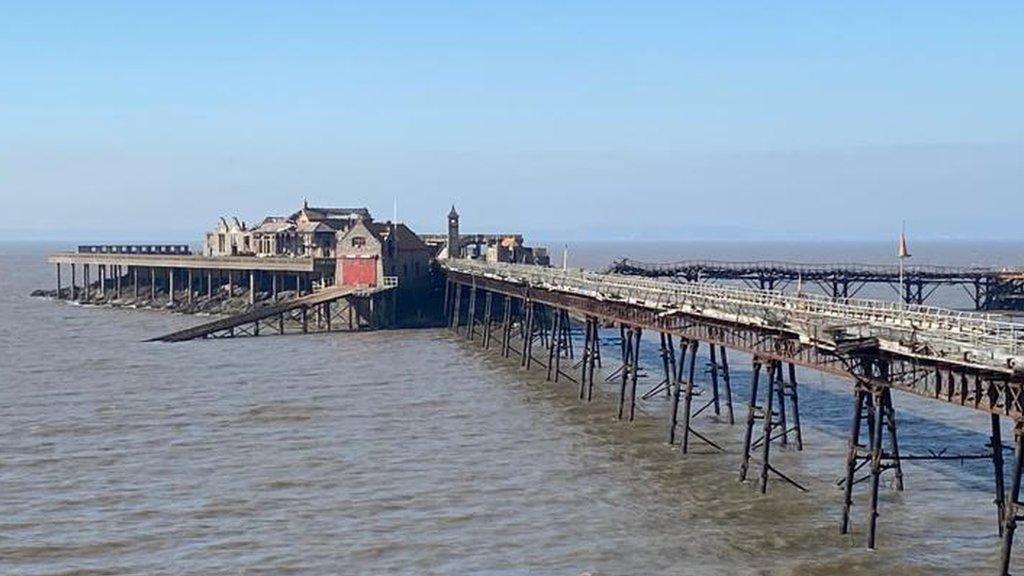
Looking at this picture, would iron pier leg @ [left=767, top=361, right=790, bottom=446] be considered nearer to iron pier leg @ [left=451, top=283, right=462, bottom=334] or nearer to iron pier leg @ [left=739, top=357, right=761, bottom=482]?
iron pier leg @ [left=739, top=357, right=761, bottom=482]

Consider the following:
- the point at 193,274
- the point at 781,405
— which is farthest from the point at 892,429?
the point at 193,274

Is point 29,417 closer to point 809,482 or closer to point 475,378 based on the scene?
point 475,378

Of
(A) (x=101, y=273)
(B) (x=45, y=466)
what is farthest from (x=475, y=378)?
(A) (x=101, y=273)

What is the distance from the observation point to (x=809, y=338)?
33375 mm

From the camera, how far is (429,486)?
3897 centimetres

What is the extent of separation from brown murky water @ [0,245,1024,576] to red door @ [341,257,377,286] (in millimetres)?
32078

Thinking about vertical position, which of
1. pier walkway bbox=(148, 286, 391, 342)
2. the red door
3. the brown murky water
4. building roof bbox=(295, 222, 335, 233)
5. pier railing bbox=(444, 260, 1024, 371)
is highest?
building roof bbox=(295, 222, 335, 233)

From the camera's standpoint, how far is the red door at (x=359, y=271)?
97.0 metres

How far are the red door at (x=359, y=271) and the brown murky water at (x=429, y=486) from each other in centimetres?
3208

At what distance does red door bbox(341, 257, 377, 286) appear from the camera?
97000 millimetres

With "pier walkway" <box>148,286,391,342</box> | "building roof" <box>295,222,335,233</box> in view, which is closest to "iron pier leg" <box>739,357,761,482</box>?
"pier walkway" <box>148,286,391,342</box>

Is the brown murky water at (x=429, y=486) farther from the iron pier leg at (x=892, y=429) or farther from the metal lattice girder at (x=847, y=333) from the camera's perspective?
the metal lattice girder at (x=847, y=333)

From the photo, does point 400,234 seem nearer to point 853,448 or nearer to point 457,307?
point 457,307

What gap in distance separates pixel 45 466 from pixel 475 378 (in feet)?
87.5
